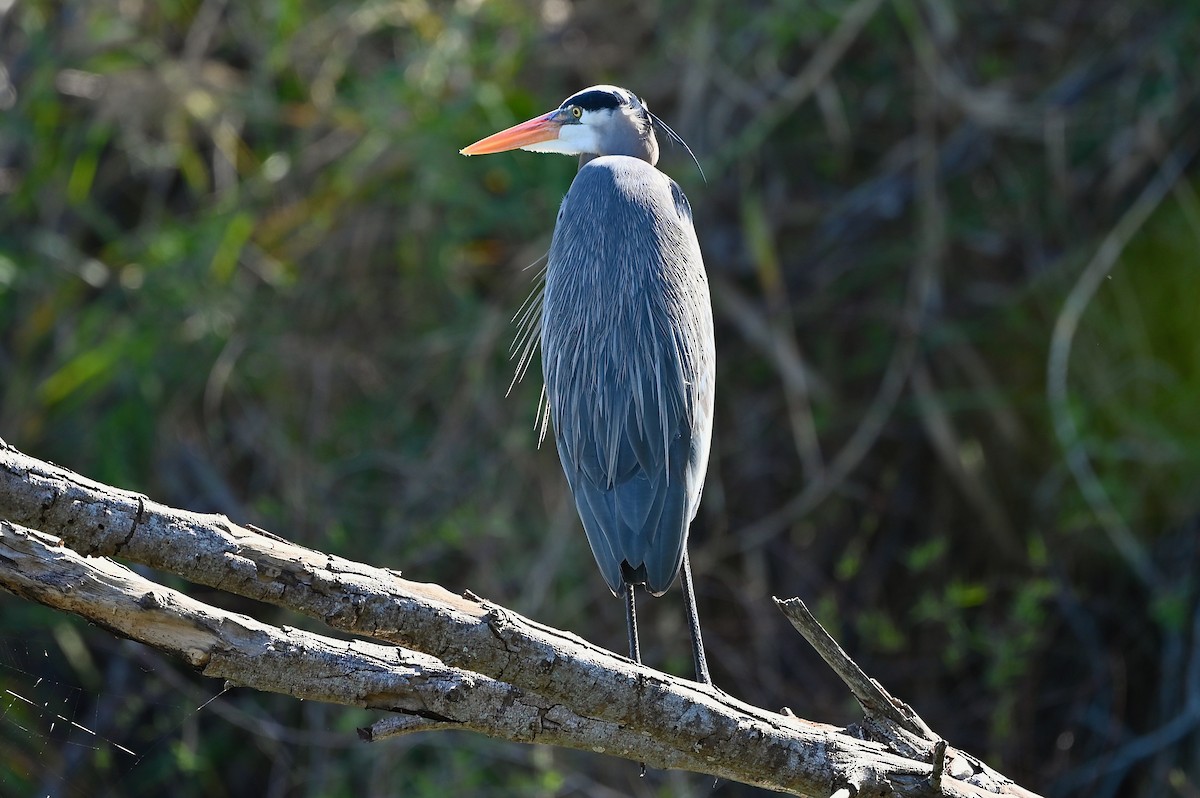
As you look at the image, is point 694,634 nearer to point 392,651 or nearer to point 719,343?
point 392,651

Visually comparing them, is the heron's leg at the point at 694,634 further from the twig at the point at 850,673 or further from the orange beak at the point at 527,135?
the orange beak at the point at 527,135

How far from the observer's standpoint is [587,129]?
8.27 ft

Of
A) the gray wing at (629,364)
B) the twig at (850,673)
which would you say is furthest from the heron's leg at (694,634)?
the twig at (850,673)

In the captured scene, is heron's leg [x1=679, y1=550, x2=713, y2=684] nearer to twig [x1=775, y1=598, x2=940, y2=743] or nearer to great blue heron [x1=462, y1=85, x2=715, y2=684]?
great blue heron [x1=462, y1=85, x2=715, y2=684]

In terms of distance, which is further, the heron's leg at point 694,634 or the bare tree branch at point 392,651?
the heron's leg at point 694,634

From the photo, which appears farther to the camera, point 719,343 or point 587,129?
point 719,343

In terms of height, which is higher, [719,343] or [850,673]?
[719,343]

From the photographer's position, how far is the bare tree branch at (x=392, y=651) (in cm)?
109

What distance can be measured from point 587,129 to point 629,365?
0.62m

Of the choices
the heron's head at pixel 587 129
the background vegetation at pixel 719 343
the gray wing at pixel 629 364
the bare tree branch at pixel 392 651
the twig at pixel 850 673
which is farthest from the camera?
the background vegetation at pixel 719 343

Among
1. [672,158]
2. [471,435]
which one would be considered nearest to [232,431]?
[471,435]

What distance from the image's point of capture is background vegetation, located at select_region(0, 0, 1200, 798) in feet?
10.1

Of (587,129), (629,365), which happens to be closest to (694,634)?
(629,365)

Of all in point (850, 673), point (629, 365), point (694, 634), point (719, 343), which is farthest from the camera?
point (719, 343)
